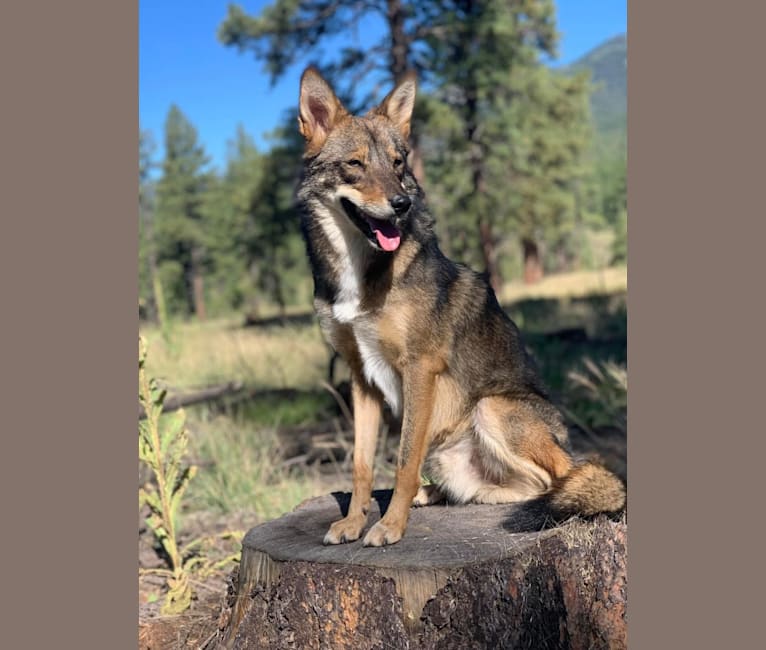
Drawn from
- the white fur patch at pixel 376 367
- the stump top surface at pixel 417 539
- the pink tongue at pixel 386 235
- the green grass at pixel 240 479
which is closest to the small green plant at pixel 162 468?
the stump top surface at pixel 417 539

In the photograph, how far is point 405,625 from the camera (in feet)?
12.4

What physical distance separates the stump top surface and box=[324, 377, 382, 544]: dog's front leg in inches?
3.2

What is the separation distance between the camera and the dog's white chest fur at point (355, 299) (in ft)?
15.0

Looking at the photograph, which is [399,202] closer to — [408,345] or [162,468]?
[408,345]

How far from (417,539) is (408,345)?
111 centimetres

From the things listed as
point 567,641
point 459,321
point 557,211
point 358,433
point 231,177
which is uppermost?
point 231,177

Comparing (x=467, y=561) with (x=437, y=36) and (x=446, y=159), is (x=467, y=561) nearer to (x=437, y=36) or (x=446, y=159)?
(x=437, y=36)

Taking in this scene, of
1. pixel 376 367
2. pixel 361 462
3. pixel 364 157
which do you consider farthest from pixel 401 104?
pixel 361 462

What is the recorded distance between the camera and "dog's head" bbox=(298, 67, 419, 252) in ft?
14.1

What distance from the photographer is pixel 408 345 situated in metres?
4.53

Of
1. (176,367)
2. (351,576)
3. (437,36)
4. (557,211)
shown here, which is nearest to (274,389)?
(176,367)

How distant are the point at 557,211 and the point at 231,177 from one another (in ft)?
133

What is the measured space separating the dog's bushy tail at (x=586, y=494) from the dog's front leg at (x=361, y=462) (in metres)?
1.10

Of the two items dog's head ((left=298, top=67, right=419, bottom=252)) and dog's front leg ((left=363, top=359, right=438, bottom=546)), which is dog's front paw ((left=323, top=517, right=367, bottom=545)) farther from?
dog's head ((left=298, top=67, right=419, bottom=252))
